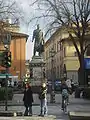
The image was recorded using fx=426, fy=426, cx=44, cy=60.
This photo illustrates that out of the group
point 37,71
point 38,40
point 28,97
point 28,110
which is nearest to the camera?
point 28,97

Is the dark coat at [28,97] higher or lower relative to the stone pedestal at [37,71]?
lower

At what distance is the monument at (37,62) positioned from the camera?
49.3 meters

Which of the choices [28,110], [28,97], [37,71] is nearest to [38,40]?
[37,71]

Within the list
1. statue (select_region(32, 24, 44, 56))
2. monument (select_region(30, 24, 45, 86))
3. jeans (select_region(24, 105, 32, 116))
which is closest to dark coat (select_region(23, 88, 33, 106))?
jeans (select_region(24, 105, 32, 116))

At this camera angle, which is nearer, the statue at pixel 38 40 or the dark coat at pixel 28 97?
the dark coat at pixel 28 97

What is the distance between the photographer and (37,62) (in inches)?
1955

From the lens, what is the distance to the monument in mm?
49281

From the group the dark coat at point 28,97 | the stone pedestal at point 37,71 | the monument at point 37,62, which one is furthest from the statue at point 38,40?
the dark coat at point 28,97

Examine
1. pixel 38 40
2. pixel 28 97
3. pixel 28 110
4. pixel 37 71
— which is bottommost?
pixel 28 110

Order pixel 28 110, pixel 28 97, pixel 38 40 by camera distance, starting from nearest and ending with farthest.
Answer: pixel 28 97, pixel 28 110, pixel 38 40

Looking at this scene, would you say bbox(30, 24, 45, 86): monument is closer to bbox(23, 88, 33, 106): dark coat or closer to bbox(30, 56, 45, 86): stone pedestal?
bbox(30, 56, 45, 86): stone pedestal

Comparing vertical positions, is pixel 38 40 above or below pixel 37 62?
above

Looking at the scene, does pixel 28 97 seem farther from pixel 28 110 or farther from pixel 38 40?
pixel 38 40

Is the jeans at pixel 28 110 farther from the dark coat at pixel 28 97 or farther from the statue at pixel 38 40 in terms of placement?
the statue at pixel 38 40
